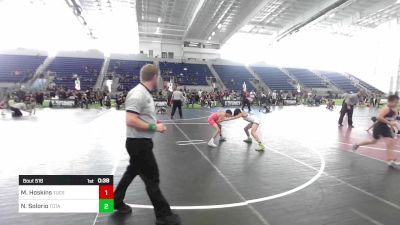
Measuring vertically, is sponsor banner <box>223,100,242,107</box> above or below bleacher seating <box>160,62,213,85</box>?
below

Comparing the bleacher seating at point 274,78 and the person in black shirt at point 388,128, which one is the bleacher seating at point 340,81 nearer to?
the bleacher seating at point 274,78

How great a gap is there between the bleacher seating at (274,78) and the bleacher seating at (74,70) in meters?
24.8

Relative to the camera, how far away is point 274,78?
43906mm

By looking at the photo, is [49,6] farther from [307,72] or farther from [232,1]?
[307,72]

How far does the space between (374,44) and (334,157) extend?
4058 cm

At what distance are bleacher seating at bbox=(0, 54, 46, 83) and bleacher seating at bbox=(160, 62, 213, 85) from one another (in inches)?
637

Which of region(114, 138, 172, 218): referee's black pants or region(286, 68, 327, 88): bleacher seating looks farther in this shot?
region(286, 68, 327, 88): bleacher seating

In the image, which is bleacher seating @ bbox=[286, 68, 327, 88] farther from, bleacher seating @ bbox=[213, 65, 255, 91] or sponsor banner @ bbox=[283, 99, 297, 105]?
sponsor banner @ bbox=[283, 99, 297, 105]

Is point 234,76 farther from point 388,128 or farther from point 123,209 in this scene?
point 123,209

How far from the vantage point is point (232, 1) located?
28.9m

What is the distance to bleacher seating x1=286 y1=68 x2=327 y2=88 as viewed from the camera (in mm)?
44156

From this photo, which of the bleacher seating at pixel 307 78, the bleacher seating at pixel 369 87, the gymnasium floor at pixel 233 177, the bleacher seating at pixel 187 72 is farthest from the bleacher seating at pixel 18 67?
the bleacher seating at pixel 369 87

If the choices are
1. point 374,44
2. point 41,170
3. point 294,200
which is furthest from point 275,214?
point 374,44
